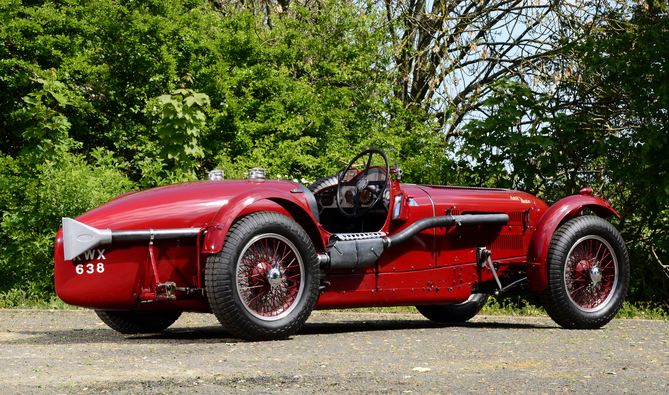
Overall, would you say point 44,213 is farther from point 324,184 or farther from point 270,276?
point 270,276

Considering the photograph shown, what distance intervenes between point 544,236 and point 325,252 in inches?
87.5

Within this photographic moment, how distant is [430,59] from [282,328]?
48.2 feet

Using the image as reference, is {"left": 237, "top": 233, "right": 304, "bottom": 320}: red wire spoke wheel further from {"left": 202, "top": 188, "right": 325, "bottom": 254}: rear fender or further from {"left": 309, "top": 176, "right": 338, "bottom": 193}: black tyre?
{"left": 309, "top": 176, "right": 338, "bottom": 193}: black tyre

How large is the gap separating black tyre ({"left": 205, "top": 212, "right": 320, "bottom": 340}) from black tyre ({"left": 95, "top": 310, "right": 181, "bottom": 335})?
1378 mm

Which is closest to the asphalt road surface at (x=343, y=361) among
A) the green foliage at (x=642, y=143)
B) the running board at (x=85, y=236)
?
the running board at (x=85, y=236)

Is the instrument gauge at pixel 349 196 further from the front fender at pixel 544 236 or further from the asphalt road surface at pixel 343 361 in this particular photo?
the front fender at pixel 544 236

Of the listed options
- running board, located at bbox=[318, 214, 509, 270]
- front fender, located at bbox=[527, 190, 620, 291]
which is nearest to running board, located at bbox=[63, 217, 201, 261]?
running board, located at bbox=[318, 214, 509, 270]

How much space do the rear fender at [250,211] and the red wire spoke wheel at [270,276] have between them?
0.23m

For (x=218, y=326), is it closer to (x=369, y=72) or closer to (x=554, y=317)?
(x=554, y=317)

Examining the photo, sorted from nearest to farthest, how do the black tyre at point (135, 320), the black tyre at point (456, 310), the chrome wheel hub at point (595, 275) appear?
the black tyre at point (135, 320) → the chrome wheel hub at point (595, 275) → the black tyre at point (456, 310)

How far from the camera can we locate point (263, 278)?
5922 millimetres

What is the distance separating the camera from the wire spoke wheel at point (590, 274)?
24.2 ft

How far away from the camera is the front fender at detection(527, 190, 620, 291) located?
7250 mm

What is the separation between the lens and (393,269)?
6836mm
